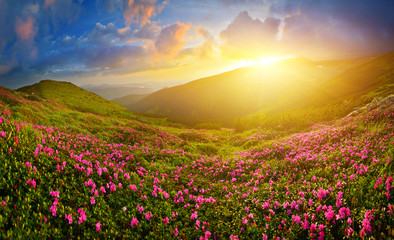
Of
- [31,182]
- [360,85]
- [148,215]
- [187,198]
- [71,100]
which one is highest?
[71,100]

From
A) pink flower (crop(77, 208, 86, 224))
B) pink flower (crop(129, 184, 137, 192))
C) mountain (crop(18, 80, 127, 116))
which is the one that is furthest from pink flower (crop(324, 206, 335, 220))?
mountain (crop(18, 80, 127, 116))

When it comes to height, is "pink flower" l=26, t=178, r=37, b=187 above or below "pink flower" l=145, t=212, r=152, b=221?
above

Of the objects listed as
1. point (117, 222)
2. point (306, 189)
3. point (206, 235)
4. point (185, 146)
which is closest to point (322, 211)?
point (306, 189)

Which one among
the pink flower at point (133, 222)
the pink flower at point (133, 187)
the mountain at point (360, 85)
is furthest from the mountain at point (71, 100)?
the mountain at point (360, 85)

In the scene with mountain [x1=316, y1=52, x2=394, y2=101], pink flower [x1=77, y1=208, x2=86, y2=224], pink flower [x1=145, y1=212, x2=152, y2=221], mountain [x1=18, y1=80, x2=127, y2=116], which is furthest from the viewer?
mountain [x1=316, y1=52, x2=394, y2=101]

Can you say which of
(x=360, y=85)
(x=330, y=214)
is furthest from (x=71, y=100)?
(x=360, y=85)

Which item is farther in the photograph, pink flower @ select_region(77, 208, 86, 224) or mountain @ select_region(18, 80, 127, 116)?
mountain @ select_region(18, 80, 127, 116)

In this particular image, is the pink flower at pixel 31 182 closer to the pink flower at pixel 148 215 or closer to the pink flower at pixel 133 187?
the pink flower at pixel 133 187

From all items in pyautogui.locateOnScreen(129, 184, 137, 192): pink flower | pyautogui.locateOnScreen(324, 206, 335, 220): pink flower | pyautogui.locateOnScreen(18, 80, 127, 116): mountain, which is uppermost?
pyautogui.locateOnScreen(18, 80, 127, 116): mountain

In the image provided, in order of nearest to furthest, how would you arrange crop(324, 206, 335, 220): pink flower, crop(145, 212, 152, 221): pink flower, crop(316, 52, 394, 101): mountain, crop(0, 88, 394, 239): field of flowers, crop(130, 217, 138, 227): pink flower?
crop(0, 88, 394, 239): field of flowers → crop(324, 206, 335, 220): pink flower → crop(130, 217, 138, 227): pink flower → crop(145, 212, 152, 221): pink flower → crop(316, 52, 394, 101): mountain

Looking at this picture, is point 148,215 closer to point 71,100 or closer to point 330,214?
point 330,214

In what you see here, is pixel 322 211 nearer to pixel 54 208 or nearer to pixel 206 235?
pixel 206 235

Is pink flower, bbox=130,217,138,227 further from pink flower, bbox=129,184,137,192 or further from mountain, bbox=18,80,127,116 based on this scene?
mountain, bbox=18,80,127,116

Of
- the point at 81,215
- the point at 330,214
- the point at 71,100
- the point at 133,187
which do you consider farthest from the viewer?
the point at 71,100
